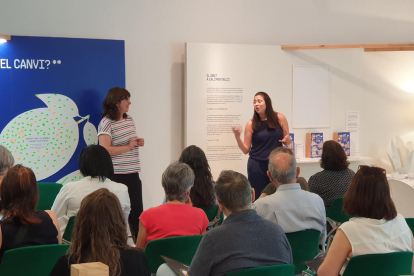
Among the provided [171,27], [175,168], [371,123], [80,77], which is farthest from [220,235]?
[371,123]

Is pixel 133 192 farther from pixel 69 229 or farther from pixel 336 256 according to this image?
pixel 336 256

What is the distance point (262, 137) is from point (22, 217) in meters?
3.44

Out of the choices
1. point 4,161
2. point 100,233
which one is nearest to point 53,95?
point 4,161

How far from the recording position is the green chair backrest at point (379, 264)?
2.47 meters

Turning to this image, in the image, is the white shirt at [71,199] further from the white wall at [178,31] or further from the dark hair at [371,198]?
the white wall at [178,31]

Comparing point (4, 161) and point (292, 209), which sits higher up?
point (4, 161)

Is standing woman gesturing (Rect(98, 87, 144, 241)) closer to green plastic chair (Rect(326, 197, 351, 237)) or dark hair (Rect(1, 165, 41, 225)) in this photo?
green plastic chair (Rect(326, 197, 351, 237))

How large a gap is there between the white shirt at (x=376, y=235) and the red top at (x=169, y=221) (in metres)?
0.95

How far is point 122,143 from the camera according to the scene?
5.30 metres

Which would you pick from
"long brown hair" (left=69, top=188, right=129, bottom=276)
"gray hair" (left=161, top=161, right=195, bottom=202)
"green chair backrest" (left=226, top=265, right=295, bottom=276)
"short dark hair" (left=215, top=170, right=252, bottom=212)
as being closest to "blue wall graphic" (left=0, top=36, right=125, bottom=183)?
"gray hair" (left=161, top=161, right=195, bottom=202)

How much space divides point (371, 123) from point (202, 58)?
2829mm

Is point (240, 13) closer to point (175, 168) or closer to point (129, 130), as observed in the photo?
point (129, 130)

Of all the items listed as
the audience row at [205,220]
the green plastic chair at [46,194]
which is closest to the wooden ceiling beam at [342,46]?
the audience row at [205,220]

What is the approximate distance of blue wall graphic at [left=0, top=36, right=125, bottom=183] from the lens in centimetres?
568
